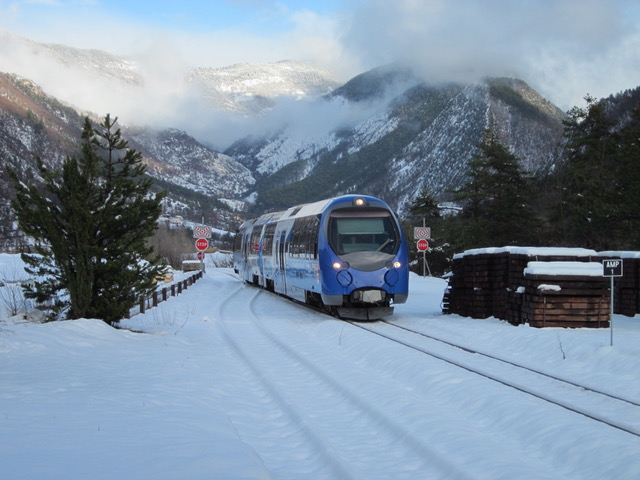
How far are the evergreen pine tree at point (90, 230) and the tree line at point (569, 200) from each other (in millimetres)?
30228

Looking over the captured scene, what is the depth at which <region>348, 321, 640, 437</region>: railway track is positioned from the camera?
7551mm

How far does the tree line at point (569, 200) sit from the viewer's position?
1567 inches

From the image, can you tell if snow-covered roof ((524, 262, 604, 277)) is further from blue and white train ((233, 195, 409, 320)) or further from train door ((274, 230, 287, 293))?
train door ((274, 230, 287, 293))

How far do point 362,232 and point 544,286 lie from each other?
5.09 m

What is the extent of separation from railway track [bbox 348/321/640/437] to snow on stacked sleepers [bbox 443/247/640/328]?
270 cm

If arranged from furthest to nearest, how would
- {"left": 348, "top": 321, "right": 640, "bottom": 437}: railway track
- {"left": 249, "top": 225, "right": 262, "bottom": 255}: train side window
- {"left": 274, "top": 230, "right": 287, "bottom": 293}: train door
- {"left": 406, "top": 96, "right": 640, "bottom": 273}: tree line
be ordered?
{"left": 406, "top": 96, "right": 640, "bottom": 273}: tree line → {"left": 249, "top": 225, "right": 262, "bottom": 255}: train side window → {"left": 274, "top": 230, "right": 287, "bottom": 293}: train door → {"left": 348, "top": 321, "right": 640, "bottom": 437}: railway track

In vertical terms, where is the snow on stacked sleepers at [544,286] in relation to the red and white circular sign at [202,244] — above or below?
below

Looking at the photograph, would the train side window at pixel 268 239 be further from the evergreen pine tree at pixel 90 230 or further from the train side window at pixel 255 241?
the evergreen pine tree at pixel 90 230

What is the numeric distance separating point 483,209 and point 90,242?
44.1 m

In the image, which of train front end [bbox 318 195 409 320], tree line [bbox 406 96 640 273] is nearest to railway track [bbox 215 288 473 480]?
train front end [bbox 318 195 409 320]

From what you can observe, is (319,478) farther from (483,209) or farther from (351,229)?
(483,209)

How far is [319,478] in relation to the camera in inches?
232

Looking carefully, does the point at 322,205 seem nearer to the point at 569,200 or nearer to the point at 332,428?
the point at 332,428

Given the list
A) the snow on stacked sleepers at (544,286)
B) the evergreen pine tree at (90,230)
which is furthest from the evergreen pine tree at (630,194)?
the evergreen pine tree at (90,230)
